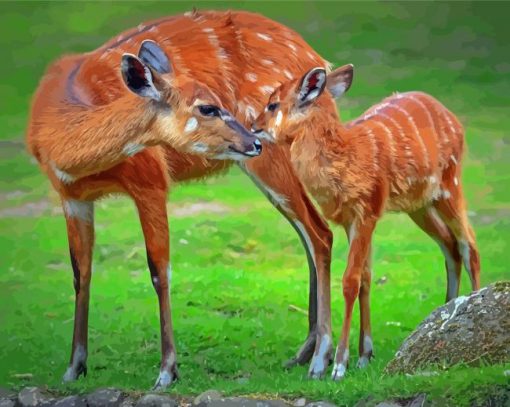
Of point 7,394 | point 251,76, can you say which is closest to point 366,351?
point 251,76

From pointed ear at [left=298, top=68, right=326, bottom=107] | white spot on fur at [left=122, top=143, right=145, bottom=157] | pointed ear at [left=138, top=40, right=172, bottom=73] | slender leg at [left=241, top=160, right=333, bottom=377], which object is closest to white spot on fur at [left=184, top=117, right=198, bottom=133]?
white spot on fur at [left=122, top=143, right=145, bottom=157]

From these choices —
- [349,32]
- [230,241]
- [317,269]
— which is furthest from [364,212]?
[349,32]

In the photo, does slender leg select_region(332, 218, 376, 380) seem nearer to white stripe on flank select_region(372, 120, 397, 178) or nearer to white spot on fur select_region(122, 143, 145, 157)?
white stripe on flank select_region(372, 120, 397, 178)

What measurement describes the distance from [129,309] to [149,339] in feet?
2.70

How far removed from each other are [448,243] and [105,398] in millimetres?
2380

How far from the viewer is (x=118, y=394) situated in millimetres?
7551

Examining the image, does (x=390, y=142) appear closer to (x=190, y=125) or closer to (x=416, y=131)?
(x=416, y=131)

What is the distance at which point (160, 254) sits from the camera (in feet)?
26.2

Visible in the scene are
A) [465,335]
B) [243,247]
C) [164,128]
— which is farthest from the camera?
[243,247]

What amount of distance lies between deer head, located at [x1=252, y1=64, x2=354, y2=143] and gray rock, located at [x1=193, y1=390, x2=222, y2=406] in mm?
1411

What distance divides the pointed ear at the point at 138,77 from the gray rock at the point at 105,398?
5.08 feet

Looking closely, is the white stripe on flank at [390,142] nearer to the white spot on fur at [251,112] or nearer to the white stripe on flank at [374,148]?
the white stripe on flank at [374,148]

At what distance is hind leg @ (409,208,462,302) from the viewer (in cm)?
868

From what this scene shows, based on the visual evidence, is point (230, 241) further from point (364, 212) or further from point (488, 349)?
point (488, 349)
